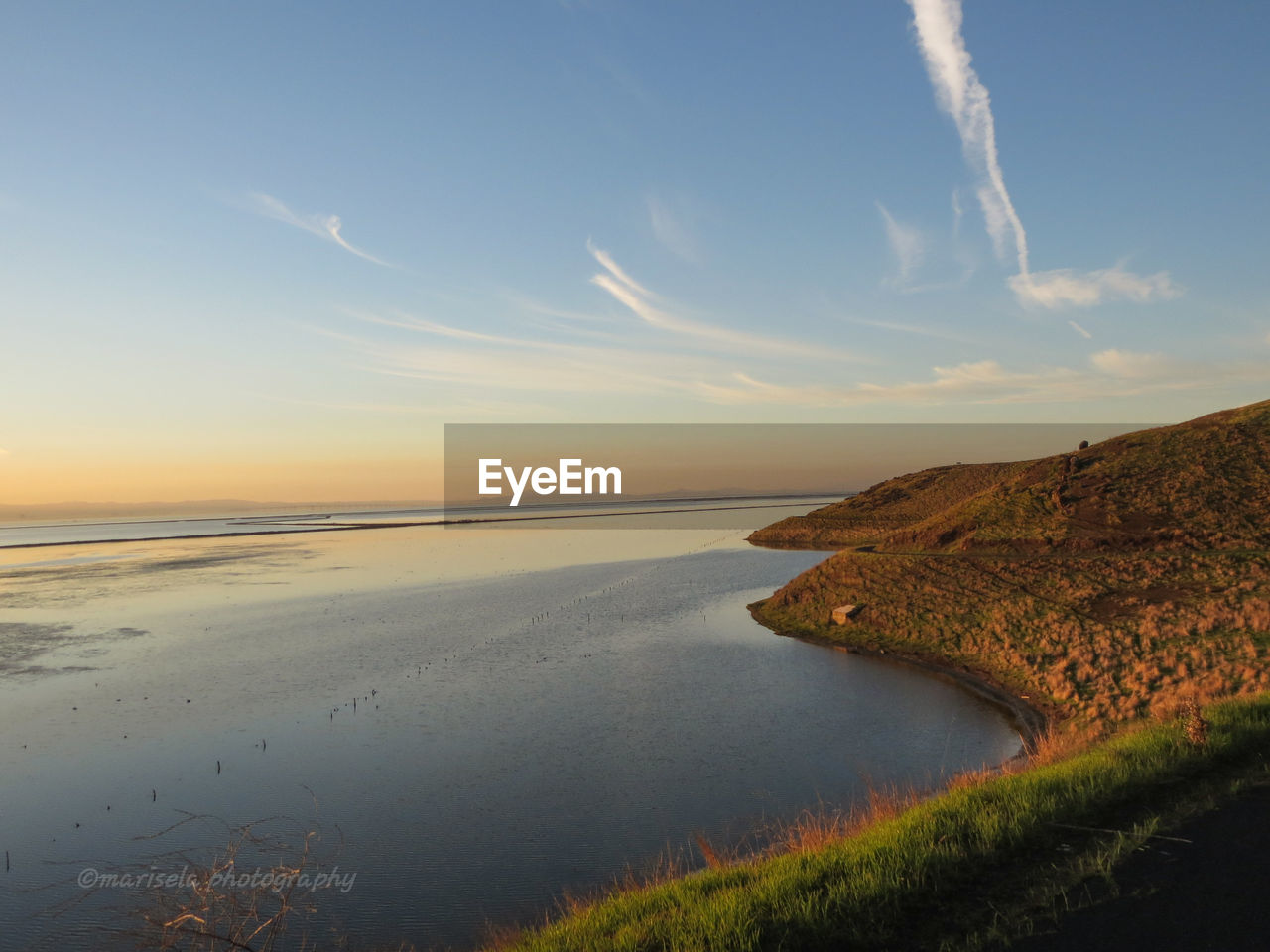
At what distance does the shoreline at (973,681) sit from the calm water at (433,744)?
27.4 inches

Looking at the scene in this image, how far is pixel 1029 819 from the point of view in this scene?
10.3 metres

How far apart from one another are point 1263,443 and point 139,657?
2720 inches

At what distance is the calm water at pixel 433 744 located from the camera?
14.0m

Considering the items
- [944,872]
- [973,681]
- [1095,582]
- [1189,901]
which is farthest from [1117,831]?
[1095,582]

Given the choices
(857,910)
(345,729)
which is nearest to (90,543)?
(345,729)

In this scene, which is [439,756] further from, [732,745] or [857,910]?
[857,910]

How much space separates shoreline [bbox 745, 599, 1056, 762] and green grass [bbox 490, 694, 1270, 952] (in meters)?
6.53

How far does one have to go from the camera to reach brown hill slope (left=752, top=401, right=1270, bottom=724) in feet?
77.4

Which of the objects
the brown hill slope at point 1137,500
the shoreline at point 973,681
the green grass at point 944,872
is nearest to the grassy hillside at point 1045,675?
the green grass at point 944,872

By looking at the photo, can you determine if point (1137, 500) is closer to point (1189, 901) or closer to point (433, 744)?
point (1189, 901)

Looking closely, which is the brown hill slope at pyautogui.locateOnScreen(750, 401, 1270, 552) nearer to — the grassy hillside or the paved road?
the grassy hillside

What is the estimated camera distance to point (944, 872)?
30.3 ft

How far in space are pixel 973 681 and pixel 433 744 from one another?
20.5 meters

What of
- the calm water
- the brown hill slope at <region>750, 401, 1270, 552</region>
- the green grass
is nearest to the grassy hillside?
the green grass
